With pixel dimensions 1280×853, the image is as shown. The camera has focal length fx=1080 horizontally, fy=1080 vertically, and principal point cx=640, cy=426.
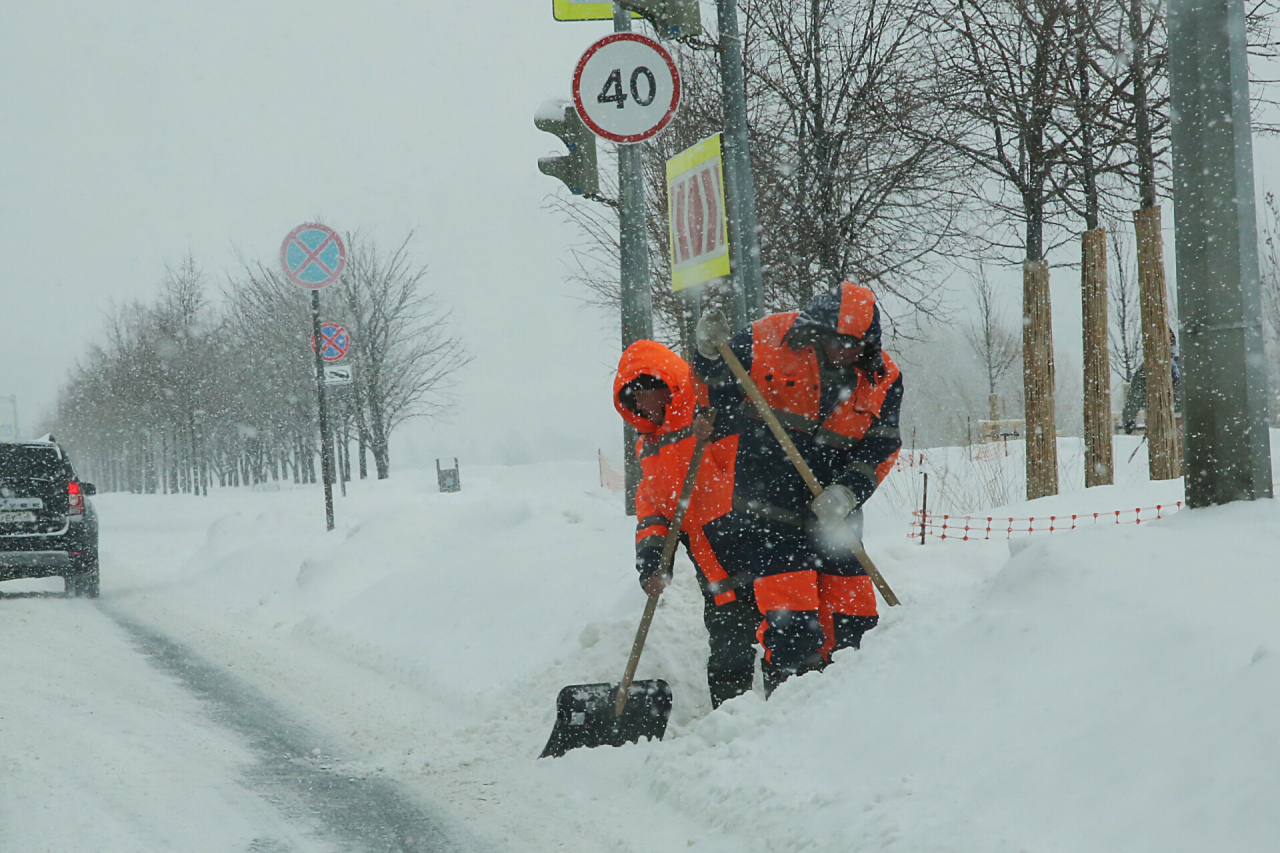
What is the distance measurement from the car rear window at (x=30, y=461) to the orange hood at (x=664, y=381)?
7768mm

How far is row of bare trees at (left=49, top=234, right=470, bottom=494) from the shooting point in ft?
106

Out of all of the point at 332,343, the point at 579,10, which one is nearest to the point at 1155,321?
the point at 579,10

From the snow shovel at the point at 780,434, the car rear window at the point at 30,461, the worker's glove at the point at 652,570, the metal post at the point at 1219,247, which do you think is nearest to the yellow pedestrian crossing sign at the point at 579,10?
the snow shovel at the point at 780,434

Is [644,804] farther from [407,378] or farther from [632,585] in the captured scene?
[407,378]

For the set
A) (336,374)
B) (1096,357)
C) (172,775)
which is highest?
(336,374)

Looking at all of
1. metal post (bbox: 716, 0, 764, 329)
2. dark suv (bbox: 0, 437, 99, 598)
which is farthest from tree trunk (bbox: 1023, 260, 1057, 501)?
dark suv (bbox: 0, 437, 99, 598)

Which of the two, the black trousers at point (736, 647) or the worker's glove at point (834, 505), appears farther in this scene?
the black trousers at point (736, 647)

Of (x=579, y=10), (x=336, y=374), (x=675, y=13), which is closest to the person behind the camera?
(x=675, y=13)

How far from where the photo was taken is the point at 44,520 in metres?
9.91

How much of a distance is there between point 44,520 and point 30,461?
567 mm

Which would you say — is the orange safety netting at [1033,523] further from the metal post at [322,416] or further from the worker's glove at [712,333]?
the metal post at [322,416]

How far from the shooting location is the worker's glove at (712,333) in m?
4.21

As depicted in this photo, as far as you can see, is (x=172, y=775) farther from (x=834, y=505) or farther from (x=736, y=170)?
(x=736, y=170)

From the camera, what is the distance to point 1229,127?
340cm
